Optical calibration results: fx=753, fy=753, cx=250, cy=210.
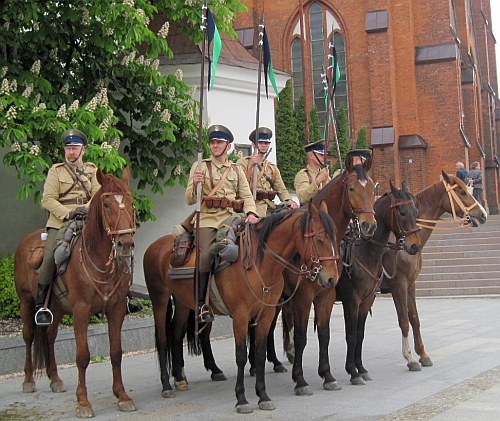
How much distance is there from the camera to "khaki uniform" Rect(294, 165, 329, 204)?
992 centimetres

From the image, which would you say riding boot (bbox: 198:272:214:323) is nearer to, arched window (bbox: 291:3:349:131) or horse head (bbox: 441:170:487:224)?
horse head (bbox: 441:170:487:224)

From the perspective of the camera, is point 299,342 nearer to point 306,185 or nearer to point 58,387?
point 306,185

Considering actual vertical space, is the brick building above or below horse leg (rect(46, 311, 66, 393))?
above

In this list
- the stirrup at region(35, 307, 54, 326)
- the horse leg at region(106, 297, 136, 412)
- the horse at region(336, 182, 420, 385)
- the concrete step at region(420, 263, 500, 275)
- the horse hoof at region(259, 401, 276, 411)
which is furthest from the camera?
the concrete step at region(420, 263, 500, 275)

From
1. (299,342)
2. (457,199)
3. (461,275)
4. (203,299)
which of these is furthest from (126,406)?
(461,275)

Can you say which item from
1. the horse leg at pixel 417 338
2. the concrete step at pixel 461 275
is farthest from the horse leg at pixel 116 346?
the concrete step at pixel 461 275

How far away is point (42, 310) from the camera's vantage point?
869 cm

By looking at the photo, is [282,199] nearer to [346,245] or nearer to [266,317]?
[346,245]

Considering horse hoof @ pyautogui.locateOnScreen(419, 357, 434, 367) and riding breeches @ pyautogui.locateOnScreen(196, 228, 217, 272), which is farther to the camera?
horse hoof @ pyautogui.locateOnScreen(419, 357, 434, 367)

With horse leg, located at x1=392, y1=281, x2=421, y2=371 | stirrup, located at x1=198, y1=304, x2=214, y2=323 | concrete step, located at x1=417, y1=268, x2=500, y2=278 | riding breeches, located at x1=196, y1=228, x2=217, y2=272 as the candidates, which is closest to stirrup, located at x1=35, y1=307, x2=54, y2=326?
stirrup, located at x1=198, y1=304, x2=214, y2=323

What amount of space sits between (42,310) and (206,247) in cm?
203

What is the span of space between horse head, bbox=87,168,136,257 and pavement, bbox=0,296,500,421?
1.83 m

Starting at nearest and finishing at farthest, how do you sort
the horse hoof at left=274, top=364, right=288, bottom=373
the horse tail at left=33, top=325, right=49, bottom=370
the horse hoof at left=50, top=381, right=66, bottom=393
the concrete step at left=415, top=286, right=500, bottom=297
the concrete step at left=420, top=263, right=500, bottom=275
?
the horse tail at left=33, top=325, right=49, bottom=370 → the horse hoof at left=50, top=381, right=66, bottom=393 → the horse hoof at left=274, top=364, right=288, bottom=373 → the concrete step at left=415, top=286, right=500, bottom=297 → the concrete step at left=420, top=263, right=500, bottom=275

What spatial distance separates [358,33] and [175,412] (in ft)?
108
